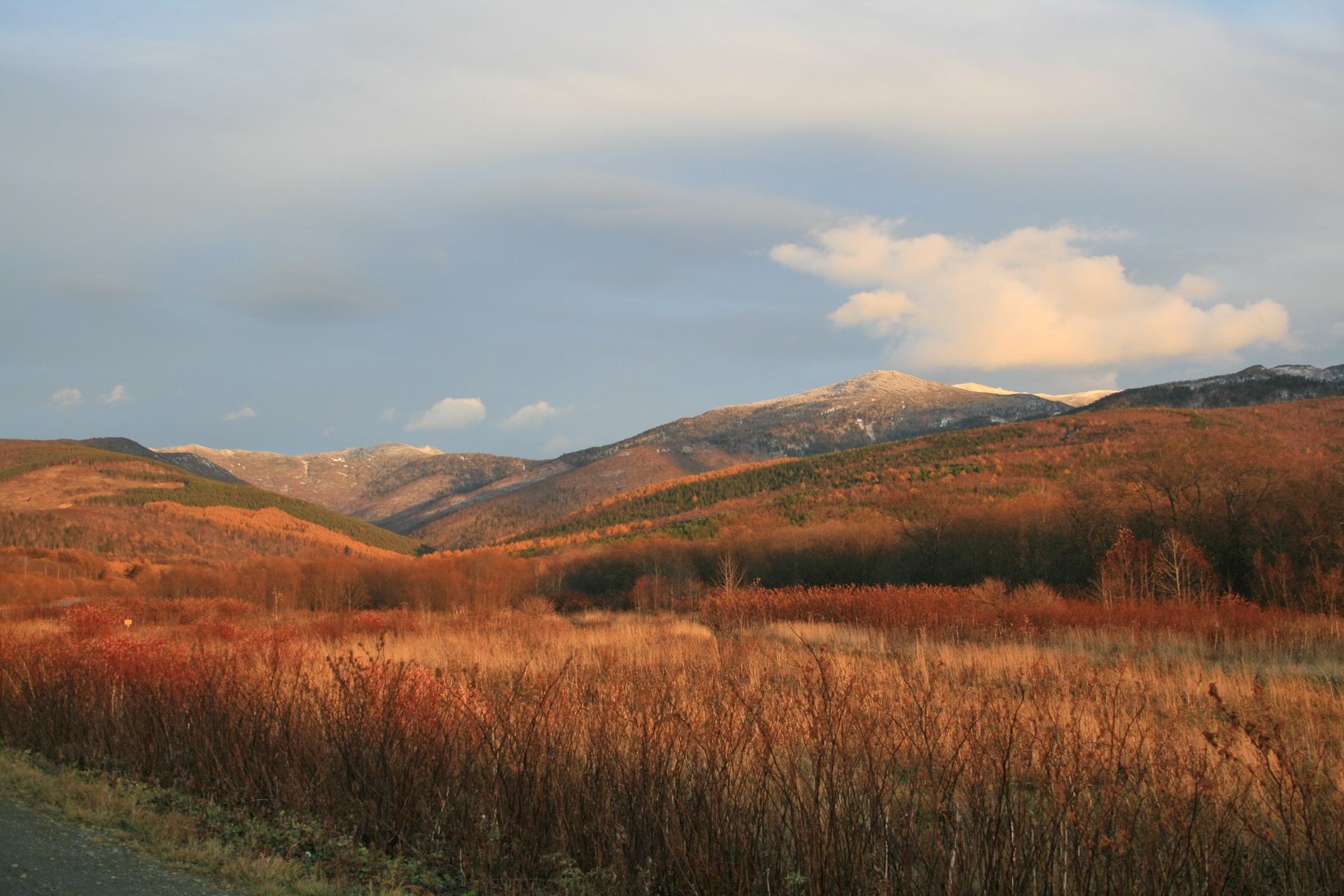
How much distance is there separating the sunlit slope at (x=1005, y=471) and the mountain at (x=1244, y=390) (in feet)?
137

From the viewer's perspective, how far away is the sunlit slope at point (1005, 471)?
3681 centimetres

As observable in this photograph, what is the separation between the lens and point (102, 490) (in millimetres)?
175500

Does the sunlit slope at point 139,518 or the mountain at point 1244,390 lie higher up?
the mountain at point 1244,390

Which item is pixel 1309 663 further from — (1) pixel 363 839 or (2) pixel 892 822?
(1) pixel 363 839

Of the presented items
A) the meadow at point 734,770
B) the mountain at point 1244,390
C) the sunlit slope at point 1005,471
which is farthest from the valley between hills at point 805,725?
the mountain at point 1244,390

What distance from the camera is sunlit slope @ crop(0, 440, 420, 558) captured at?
428 feet

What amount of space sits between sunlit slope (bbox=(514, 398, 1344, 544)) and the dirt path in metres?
40.9

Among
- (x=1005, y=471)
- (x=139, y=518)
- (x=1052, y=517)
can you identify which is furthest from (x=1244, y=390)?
(x=139, y=518)

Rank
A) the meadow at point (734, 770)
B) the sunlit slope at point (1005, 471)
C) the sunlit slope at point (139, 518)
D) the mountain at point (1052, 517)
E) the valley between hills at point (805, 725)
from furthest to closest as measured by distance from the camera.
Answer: the sunlit slope at point (139, 518), the sunlit slope at point (1005, 471), the mountain at point (1052, 517), the valley between hills at point (805, 725), the meadow at point (734, 770)

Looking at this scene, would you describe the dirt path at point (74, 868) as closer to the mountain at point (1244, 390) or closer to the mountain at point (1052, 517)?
the mountain at point (1052, 517)

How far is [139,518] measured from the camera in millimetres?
149375

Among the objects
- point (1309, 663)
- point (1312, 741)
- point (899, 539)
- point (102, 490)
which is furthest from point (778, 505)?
point (102, 490)

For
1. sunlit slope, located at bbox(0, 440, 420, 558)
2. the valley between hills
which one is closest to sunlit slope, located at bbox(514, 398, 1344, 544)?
the valley between hills

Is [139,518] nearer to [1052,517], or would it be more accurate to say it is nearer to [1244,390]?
[1052,517]
